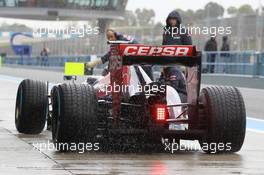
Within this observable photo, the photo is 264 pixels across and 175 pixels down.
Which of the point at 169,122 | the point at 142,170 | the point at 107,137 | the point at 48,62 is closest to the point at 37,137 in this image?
the point at 107,137

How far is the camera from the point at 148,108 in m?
8.22

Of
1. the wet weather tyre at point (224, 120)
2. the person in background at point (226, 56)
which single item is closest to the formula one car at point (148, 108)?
the wet weather tyre at point (224, 120)

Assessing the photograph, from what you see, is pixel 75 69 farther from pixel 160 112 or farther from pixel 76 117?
pixel 160 112

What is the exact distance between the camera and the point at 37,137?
9.98 meters

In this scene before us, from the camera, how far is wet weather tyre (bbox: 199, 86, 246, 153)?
8164 mm

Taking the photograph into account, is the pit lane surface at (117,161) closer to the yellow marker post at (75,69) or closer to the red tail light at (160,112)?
the red tail light at (160,112)

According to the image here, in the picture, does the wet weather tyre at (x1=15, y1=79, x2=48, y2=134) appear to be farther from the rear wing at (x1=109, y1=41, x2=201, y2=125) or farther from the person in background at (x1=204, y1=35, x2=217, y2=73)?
the person in background at (x1=204, y1=35, x2=217, y2=73)

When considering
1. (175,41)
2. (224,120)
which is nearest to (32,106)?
(175,41)

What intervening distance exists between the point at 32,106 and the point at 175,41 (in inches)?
79.8

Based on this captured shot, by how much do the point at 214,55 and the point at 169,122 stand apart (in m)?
20.1

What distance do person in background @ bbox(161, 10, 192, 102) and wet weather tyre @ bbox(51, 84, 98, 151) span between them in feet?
3.91

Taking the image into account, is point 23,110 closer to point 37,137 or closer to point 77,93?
point 37,137

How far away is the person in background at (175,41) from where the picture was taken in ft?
29.5

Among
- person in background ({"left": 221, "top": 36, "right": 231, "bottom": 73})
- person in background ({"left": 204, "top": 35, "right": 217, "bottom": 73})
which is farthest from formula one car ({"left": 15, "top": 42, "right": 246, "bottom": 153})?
person in background ({"left": 204, "top": 35, "right": 217, "bottom": 73})
